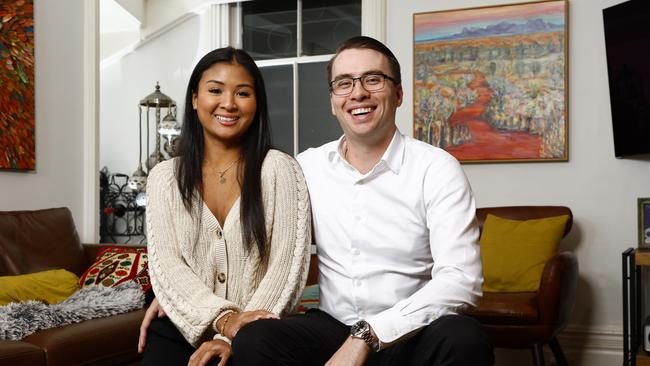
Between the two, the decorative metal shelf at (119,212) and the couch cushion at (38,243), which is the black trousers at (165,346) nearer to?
the couch cushion at (38,243)

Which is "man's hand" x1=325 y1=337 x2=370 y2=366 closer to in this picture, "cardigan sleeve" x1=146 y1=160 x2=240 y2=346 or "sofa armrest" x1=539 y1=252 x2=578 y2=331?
"cardigan sleeve" x1=146 y1=160 x2=240 y2=346

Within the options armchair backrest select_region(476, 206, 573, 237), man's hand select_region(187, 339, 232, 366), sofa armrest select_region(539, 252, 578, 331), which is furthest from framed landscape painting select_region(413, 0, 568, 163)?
man's hand select_region(187, 339, 232, 366)

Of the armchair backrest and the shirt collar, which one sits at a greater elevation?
the shirt collar

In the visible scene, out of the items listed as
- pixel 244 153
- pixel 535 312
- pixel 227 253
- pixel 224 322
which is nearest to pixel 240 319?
pixel 224 322

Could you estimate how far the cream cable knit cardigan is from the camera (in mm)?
1646

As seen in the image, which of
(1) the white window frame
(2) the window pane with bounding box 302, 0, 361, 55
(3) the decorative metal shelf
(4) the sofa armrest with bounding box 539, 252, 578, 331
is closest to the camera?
(4) the sofa armrest with bounding box 539, 252, 578, 331

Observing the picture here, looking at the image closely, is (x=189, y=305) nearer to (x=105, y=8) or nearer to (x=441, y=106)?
(x=441, y=106)

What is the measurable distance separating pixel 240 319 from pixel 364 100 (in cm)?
63

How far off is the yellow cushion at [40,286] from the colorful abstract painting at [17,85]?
0.75 meters

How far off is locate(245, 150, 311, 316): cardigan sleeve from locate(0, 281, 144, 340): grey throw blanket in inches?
48.5

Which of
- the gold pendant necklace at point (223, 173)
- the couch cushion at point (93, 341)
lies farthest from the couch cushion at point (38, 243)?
the gold pendant necklace at point (223, 173)

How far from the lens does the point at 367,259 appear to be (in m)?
1.71

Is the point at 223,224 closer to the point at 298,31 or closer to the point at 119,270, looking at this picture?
the point at 119,270

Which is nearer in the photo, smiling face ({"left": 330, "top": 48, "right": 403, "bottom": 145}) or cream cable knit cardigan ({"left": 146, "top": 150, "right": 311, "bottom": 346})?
cream cable knit cardigan ({"left": 146, "top": 150, "right": 311, "bottom": 346})
